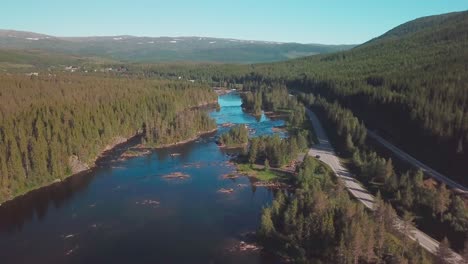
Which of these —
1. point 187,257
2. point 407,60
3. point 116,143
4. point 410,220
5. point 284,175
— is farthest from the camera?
point 407,60

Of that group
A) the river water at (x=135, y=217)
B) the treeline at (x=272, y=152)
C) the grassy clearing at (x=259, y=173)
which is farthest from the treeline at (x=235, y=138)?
the grassy clearing at (x=259, y=173)

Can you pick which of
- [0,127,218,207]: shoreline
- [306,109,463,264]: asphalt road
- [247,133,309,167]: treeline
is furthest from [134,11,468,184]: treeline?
[0,127,218,207]: shoreline

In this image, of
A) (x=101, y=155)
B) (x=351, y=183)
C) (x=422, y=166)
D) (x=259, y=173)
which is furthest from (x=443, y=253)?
(x=101, y=155)

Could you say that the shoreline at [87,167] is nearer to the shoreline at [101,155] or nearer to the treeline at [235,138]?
the shoreline at [101,155]

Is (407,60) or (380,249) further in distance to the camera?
(407,60)

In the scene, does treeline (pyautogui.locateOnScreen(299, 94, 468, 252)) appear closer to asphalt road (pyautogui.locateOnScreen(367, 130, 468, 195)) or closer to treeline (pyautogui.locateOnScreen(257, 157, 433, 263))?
asphalt road (pyautogui.locateOnScreen(367, 130, 468, 195))

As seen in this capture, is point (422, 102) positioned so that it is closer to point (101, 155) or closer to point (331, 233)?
point (331, 233)

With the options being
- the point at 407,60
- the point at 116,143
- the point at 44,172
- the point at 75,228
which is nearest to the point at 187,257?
the point at 75,228

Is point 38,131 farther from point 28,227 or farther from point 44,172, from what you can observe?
point 28,227
